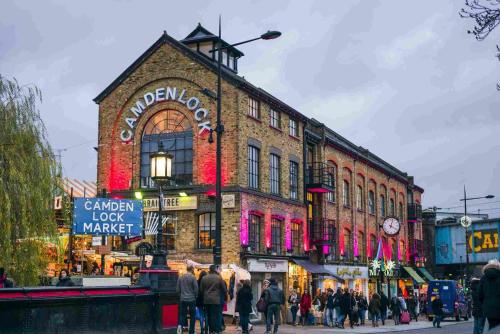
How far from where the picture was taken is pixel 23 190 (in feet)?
58.2

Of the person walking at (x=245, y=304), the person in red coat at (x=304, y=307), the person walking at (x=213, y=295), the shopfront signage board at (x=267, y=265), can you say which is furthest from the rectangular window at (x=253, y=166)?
the person walking at (x=213, y=295)

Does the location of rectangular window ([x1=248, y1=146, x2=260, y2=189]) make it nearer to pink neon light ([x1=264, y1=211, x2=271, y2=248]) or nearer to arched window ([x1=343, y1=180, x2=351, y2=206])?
pink neon light ([x1=264, y1=211, x2=271, y2=248])

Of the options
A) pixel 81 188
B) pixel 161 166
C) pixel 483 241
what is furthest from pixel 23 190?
pixel 483 241

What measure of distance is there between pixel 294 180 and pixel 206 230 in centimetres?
706

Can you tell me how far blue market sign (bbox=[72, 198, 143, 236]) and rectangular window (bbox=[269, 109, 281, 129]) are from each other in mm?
12295

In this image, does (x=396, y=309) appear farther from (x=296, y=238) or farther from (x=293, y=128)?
(x=293, y=128)

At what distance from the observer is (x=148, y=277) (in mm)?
15484

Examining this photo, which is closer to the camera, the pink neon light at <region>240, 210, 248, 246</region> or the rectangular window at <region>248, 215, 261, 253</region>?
the pink neon light at <region>240, 210, 248, 246</region>

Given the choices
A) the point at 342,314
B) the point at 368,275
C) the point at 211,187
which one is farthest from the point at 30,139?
the point at 368,275

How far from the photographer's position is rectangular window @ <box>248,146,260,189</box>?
101 ft

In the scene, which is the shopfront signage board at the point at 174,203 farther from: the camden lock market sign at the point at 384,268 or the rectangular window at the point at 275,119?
the camden lock market sign at the point at 384,268

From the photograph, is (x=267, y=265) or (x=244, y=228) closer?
(x=244, y=228)

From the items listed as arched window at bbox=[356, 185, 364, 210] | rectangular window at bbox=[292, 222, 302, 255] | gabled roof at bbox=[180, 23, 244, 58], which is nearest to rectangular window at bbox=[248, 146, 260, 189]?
rectangular window at bbox=[292, 222, 302, 255]

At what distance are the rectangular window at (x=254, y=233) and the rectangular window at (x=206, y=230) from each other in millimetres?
1586
